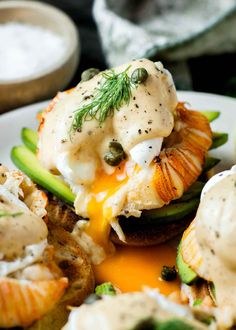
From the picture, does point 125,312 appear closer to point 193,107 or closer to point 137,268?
point 137,268

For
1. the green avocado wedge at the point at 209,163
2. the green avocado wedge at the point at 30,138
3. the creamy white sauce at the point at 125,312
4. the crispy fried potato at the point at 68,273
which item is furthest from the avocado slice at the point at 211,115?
the creamy white sauce at the point at 125,312

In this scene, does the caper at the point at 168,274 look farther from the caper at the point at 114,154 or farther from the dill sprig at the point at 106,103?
the dill sprig at the point at 106,103

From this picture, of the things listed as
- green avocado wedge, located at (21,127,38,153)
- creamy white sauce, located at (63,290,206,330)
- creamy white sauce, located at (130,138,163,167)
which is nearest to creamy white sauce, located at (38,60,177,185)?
creamy white sauce, located at (130,138,163,167)

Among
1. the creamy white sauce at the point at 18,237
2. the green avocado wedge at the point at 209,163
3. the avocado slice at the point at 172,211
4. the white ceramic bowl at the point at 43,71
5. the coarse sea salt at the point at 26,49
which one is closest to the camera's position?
the creamy white sauce at the point at 18,237

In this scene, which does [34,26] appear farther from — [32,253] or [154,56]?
[32,253]

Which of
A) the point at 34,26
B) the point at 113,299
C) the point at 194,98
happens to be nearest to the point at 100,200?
the point at 113,299

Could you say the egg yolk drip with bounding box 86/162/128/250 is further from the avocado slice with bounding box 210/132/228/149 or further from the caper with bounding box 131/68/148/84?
the avocado slice with bounding box 210/132/228/149
